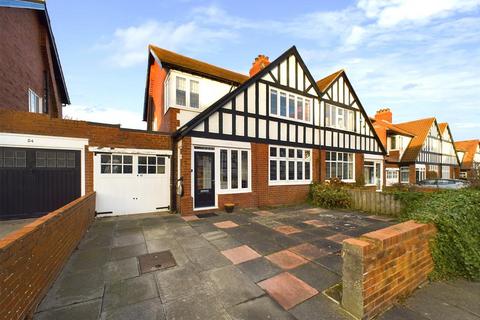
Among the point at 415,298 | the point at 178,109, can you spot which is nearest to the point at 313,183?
the point at 178,109

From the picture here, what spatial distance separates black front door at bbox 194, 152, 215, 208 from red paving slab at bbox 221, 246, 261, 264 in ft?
13.4

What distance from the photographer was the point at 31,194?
7098 millimetres

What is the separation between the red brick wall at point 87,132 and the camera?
693 centimetres

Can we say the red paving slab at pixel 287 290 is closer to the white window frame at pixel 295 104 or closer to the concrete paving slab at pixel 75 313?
the concrete paving slab at pixel 75 313

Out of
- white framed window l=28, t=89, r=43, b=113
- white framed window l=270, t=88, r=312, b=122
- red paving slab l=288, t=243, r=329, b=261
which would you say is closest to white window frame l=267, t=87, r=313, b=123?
white framed window l=270, t=88, r=312, b=122

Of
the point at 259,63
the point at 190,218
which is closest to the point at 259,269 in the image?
the point at 190,218

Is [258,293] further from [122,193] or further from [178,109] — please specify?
[178,109]

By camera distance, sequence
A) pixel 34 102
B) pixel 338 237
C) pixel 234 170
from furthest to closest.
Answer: pixel 34 102, pixel 234 170, pixel 338 237

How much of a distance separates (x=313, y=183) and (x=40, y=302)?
11.6 m

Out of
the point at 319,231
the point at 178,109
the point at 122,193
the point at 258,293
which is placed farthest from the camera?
the point at 178,109

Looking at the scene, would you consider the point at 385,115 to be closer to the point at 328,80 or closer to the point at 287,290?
the point at 328,80

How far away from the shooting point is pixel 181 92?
1009cm

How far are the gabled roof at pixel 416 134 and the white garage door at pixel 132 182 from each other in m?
24.6

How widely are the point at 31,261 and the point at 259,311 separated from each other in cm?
309
